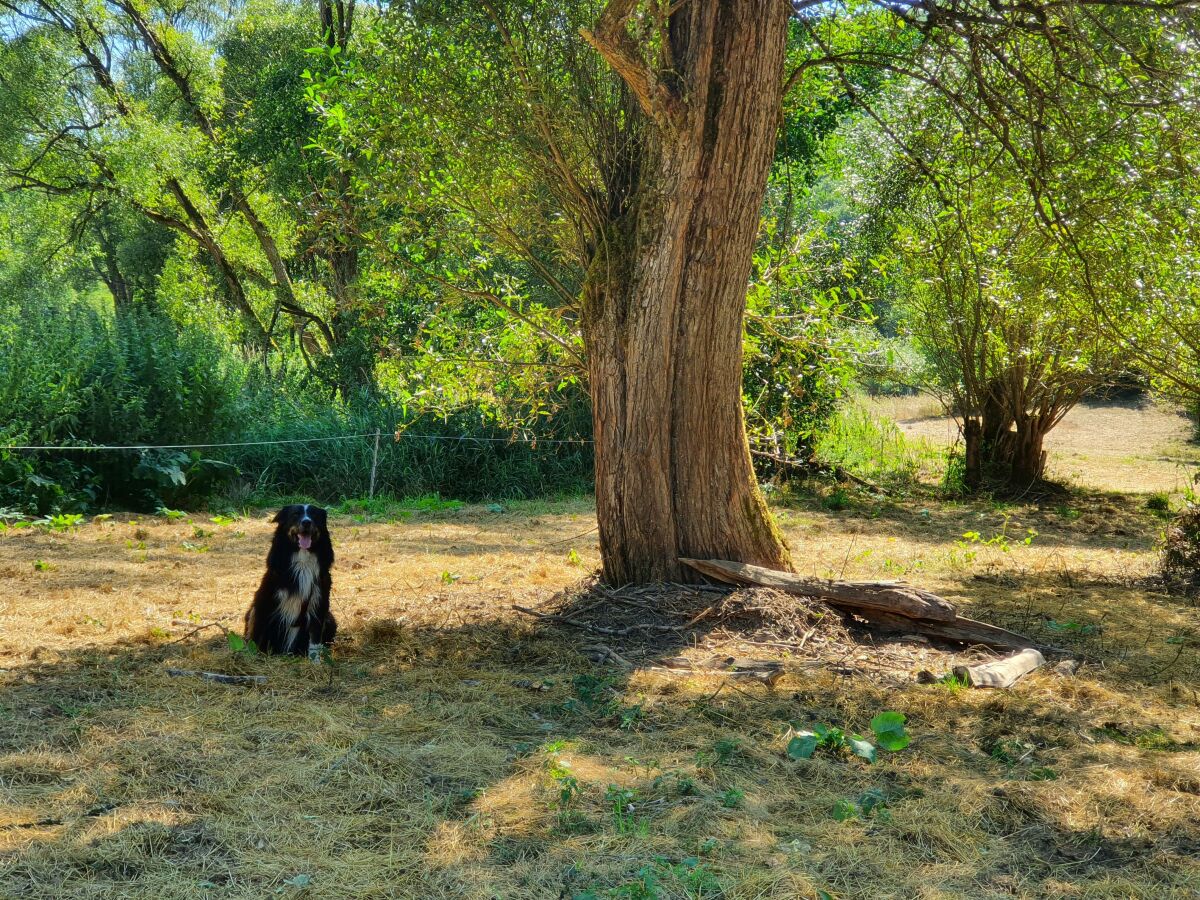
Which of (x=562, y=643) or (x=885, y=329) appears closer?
(x=562, y=643)

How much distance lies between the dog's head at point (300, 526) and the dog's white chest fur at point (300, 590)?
0.08 metres

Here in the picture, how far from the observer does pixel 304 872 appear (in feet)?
11.5

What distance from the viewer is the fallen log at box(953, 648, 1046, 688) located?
5.70 meters

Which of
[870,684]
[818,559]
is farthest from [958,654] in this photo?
[818,559]

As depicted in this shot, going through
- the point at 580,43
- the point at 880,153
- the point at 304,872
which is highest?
the point at 880,153

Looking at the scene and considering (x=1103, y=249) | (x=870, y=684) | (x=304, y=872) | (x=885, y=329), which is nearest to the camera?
(x=304, y=872)

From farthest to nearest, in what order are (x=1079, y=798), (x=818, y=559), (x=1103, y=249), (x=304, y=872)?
(x=818, y=559)
(x=1103, y=249)
(x=1079, y=798)
(x=304, y=872)

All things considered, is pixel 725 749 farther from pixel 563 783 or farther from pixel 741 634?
pixel 741 634

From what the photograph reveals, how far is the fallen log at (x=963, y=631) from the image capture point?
6508mm

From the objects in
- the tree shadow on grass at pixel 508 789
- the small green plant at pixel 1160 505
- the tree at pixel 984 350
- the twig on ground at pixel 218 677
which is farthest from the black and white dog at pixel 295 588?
the small green plant at pixel 1160 505

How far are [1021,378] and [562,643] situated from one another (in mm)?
11151

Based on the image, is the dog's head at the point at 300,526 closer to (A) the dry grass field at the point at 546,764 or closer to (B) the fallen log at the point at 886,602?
(A) the dry grass field at the point at 546,764

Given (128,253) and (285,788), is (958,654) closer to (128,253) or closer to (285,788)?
(285,788)

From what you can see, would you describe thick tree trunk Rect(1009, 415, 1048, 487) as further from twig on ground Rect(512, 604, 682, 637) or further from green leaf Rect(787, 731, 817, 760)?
green leaf Rect(787, 731, 817, 760)
